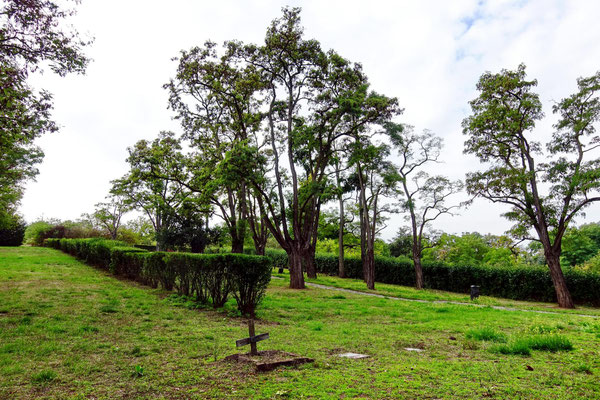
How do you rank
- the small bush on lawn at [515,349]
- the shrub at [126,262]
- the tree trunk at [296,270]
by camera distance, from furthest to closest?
the tree trunk at [296,270] → the shrub at [126,262] → the small bush on lawn at [515,349]

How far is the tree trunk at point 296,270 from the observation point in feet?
53.5

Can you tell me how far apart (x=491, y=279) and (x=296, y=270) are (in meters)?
15.8

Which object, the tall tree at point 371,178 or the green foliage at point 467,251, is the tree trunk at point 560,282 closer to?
the tall tree at point 371,178

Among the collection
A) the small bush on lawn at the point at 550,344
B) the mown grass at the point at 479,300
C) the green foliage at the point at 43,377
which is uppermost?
the small bush on lawn at the point at 550,344

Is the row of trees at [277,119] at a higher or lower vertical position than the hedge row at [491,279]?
higher

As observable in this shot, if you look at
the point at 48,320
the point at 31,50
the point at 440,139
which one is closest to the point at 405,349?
the point at 48,320

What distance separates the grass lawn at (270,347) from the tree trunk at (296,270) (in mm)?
7996

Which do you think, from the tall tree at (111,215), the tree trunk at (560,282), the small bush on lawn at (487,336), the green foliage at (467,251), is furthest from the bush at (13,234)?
the tree trunk at (560,282)

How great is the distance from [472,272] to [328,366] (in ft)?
79.5

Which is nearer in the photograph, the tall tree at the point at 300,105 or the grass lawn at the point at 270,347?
the grass lawn at the point at 270,347

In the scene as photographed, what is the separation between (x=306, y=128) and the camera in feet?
50.9

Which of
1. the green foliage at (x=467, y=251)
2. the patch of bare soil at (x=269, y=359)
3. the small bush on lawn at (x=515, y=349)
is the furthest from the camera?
the green foliage at (x=467, y=251)

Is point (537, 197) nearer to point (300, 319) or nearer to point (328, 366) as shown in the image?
point (300, 319)

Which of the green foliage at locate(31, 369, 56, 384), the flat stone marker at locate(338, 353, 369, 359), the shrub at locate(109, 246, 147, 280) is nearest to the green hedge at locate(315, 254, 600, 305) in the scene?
the shrub at locate(109, 246, 147, 280)
